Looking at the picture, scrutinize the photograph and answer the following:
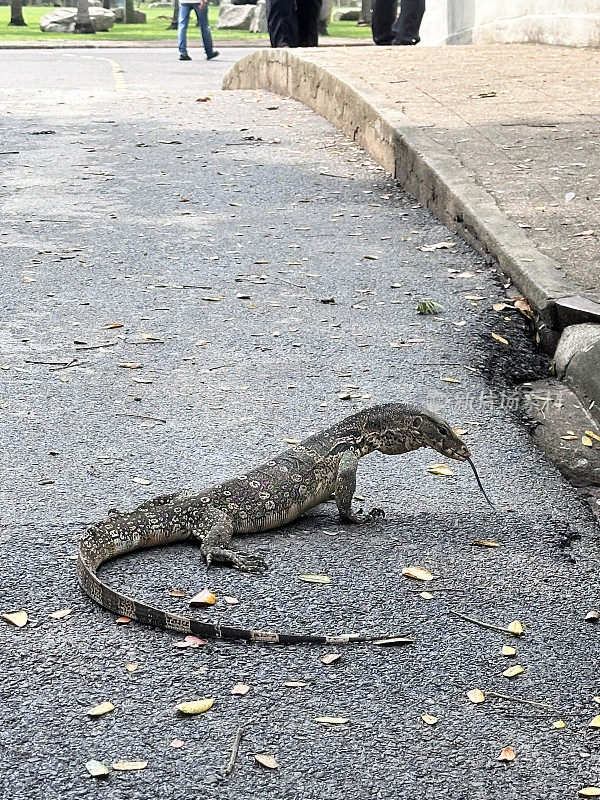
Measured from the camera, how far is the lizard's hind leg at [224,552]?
150 inches

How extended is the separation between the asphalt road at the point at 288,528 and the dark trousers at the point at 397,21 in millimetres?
11855

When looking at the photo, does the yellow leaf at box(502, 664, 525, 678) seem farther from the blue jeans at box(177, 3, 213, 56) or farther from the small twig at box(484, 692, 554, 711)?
the blue jeans at box(177, 3, 213, 56)

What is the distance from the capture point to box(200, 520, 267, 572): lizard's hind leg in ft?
12.5

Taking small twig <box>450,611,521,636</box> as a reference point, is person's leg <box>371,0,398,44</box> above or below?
above

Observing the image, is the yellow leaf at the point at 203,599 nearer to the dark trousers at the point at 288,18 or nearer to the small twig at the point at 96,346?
the small twig at the point at 96,346

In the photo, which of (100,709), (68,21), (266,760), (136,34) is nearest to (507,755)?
(266,760)

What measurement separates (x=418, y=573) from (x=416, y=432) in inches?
27.9

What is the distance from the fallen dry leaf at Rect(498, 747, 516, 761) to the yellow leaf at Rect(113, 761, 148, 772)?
915 millimetres

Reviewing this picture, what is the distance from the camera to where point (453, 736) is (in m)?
3.03

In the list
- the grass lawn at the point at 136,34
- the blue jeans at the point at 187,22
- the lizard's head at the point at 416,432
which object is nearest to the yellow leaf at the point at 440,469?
the lizard's head at the point at 416,432

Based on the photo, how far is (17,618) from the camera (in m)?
3.49

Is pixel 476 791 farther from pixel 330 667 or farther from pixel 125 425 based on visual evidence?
pixel 125 425

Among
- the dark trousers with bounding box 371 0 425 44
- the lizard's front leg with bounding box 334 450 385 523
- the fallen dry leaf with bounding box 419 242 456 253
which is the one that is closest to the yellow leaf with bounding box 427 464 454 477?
the lizard's front leg with bounding box 334 450 385 523

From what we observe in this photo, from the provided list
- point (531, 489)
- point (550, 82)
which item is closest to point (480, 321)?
point (531, 489)
